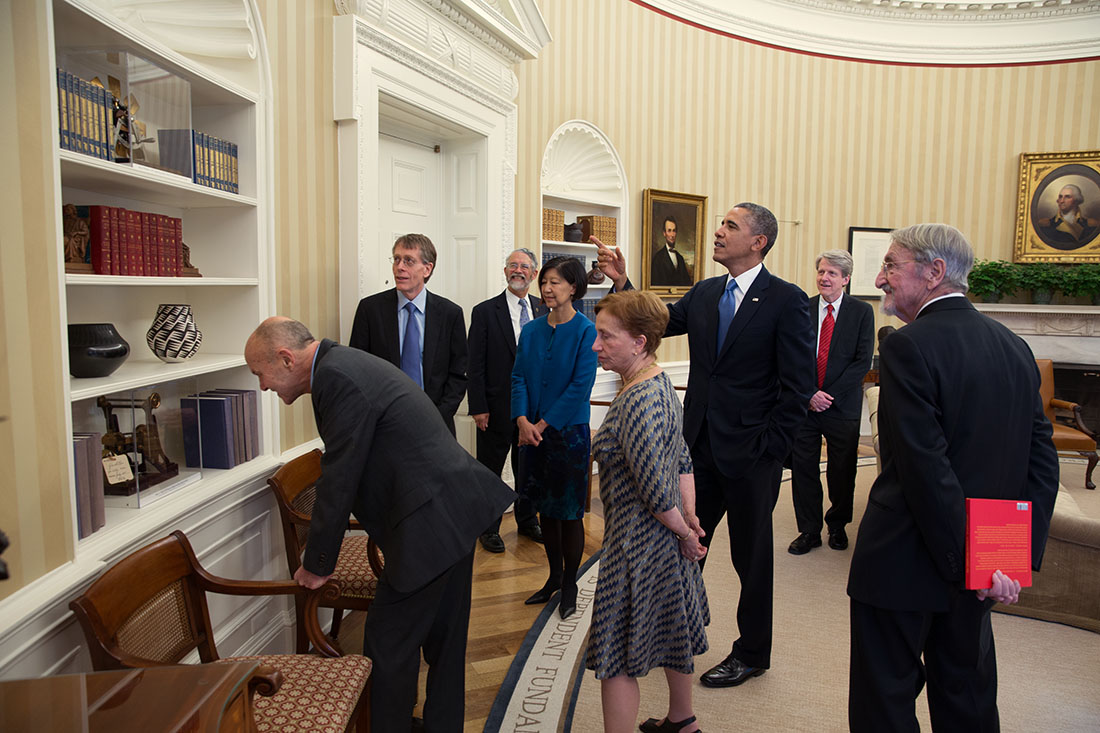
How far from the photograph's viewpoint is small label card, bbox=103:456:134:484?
7.61 feet

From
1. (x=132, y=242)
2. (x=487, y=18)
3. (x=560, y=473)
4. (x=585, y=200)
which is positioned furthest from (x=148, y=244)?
(x=585, y=200)

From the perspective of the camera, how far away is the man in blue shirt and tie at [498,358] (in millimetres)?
4383

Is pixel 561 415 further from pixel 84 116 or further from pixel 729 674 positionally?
pixel 84 116

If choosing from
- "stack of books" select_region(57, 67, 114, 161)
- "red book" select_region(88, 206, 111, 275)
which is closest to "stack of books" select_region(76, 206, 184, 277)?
"red book" select_region(88, 206, 111, 275)

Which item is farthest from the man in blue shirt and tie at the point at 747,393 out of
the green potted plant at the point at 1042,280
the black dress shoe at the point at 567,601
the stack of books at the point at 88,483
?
the green potted plant at the point at 1042,280

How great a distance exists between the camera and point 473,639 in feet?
11.2

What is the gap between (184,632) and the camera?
7.34ft

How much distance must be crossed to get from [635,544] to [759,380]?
0.98 metres

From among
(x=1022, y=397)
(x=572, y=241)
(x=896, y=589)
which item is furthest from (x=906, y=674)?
(x=572, y=241)

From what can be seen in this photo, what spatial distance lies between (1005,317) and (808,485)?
5.38m

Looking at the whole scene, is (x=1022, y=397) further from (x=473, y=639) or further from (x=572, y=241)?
(x=572, y=241)

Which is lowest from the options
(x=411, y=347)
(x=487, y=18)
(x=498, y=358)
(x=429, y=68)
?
(x=498, y=358)

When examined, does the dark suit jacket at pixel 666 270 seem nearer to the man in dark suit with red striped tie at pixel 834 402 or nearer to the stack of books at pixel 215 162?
the man in dark suit with red striped tie at pixel 834 402

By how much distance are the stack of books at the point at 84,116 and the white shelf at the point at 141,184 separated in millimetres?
49
